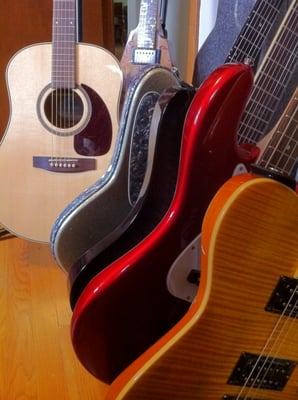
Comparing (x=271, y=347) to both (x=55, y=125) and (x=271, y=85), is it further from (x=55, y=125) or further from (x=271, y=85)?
(x=55, y=125)

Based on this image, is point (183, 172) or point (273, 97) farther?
point (273, 97)

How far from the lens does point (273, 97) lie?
773 millimetres

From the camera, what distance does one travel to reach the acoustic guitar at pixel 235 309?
557mm

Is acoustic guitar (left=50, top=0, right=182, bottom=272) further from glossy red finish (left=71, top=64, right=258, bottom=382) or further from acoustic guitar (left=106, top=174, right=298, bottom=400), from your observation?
acoustic guitar (left=106, top=174, right=298, bottom=400)

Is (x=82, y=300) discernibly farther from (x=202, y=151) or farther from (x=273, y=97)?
(x=273, y=97)

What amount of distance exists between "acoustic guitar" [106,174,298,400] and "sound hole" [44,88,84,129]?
73 centimetres

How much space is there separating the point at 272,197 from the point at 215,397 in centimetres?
29

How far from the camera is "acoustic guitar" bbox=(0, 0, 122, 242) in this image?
1.16 metres

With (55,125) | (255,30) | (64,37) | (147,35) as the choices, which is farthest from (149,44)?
(255,30)

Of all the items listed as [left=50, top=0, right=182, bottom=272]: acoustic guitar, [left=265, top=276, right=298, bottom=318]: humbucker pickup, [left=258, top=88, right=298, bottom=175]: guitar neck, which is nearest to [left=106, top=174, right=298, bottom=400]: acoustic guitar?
[left=265, top=276, right=298, bottom=318]: humbucker pickup

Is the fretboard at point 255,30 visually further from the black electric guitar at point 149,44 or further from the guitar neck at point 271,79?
the black electric guitar at point 149,44

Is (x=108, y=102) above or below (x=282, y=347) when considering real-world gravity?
above

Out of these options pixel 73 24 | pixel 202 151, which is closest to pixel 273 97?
pixel 202 151

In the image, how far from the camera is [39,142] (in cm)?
122
